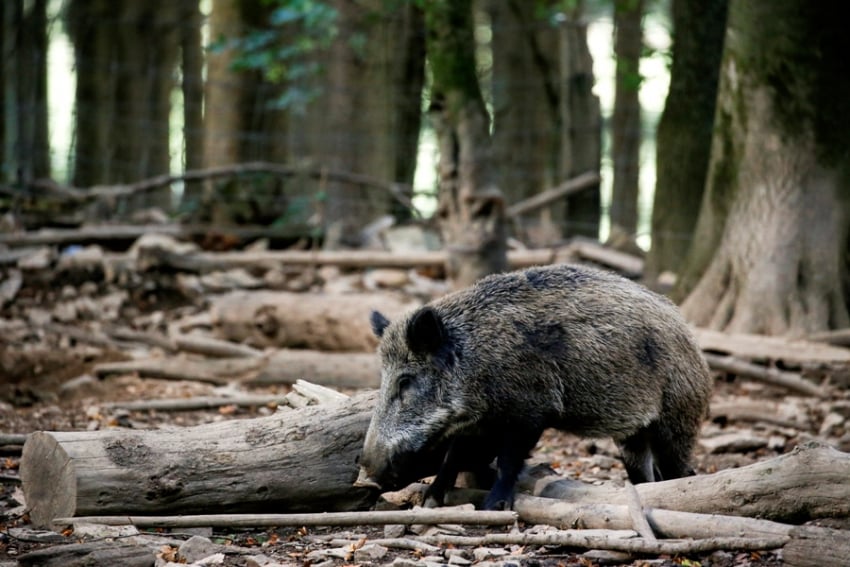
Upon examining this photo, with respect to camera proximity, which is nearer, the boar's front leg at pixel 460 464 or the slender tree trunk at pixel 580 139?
the boar's front leg at pixel 460 464

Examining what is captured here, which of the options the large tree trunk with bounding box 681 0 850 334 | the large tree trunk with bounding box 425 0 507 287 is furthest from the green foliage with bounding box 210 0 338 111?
the large tree trunk with bounding box 681 0 850 334

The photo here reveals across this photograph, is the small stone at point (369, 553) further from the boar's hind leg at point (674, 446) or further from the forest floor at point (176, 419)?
the boar's hind leg at point (674, 446)

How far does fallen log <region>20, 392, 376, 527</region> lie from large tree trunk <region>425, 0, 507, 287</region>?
4.17 meters

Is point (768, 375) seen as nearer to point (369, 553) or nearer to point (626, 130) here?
point (369, 553)

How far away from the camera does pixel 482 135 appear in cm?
898

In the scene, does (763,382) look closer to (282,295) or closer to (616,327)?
(616,327)

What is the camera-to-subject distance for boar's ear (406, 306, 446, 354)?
4820mm

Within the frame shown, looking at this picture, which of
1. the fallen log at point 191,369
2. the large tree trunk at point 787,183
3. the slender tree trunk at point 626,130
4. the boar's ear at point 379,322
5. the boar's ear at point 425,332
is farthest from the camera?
the slender tree trunk at point 626,130

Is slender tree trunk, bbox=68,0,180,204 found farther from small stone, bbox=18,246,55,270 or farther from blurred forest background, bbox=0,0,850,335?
small stone, bbox=18,246,55,270

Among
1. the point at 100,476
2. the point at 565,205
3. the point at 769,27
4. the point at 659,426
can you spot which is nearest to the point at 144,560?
the point at 100,476

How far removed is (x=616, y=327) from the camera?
5.06 metres

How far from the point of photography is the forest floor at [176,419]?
4125 millimetres

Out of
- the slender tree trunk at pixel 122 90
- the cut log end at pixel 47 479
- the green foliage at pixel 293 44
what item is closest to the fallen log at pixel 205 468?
the cut log end at pixel 47 479

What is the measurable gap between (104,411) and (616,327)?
3859 millimetres
